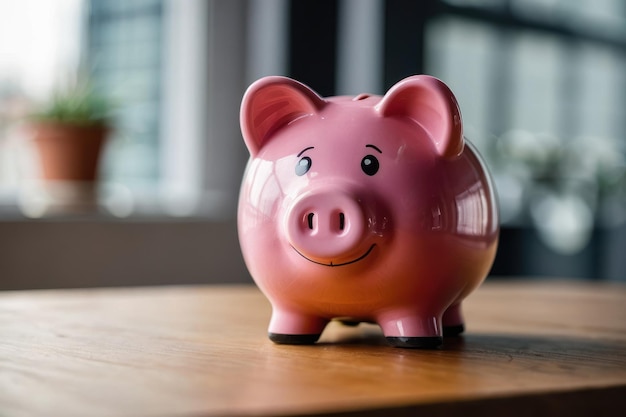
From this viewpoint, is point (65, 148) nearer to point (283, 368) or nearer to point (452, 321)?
point (452, 321)

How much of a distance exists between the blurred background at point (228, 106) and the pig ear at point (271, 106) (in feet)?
4.94

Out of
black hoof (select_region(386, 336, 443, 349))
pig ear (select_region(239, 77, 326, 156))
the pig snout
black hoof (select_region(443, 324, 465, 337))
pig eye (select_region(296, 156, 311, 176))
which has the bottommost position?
black hoof (select_region(443, 324, 465, 337))

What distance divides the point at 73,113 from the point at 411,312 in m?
1.76

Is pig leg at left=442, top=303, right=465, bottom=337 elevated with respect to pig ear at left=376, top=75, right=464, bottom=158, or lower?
lower

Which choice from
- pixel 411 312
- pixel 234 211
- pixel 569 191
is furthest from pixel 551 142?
pixel 411 312

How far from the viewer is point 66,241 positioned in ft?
7.01

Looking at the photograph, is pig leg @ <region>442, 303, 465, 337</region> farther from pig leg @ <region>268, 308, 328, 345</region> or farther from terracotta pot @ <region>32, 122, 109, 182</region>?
terracotta pot @ <region>32, 122, 109, 182</region>

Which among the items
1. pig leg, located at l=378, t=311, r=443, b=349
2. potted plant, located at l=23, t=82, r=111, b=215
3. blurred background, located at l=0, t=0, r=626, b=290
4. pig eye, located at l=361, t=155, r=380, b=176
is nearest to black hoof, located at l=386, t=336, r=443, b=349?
pig leg, located at l=378, t=311, r=443, b=349

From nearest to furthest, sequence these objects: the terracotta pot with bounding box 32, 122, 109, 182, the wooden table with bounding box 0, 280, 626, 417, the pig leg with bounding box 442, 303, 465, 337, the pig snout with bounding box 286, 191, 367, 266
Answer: the wooden table with bounding box 0, 280, 626, 417, the pig snout with bounding box 286, 191, 367, 266, the pig leg with bounding box 442, 303, 465, 337, the terracotta pot with bounding box 32, 122, 109, 182

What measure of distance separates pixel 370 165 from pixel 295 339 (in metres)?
0.15

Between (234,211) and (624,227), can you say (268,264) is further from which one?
(624,227)

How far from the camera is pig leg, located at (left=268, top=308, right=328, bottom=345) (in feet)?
2.28

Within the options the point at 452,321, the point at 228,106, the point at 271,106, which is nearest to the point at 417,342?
the point at 452,321

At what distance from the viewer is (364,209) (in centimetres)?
62
